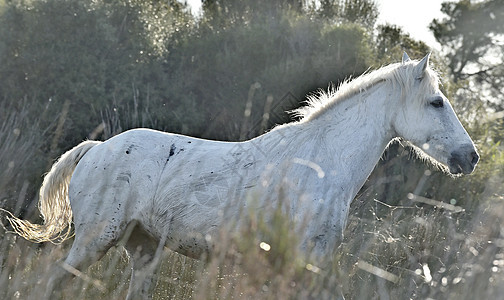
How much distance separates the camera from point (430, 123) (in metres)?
4.49

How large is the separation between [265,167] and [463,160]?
4.40ft

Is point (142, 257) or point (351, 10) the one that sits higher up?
point (142, 257)

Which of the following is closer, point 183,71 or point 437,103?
point 437,103

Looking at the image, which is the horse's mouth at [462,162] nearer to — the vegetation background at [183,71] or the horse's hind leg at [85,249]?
the horse's hind leg at [85,249]

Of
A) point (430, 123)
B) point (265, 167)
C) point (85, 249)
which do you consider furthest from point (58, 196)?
point (430, 123)

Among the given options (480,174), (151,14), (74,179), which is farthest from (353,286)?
(151,14)

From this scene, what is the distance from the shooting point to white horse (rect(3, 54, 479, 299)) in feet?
14.4

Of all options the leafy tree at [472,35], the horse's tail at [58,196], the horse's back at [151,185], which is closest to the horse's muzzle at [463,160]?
the horse's back at [151,185]

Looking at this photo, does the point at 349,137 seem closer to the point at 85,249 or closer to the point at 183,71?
the point at 85,249

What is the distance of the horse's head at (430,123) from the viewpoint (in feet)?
14.6

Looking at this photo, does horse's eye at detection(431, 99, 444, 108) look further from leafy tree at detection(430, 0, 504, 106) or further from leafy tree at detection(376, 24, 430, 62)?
leafy tree at detection(430, 0, 504, 106)

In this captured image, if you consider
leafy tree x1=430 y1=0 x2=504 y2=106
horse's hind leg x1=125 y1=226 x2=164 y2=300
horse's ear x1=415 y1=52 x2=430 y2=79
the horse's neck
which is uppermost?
horse's ear x1=415 y1=52 x2=430 y2=79

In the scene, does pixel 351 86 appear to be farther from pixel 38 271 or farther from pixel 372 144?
pixel 38 271

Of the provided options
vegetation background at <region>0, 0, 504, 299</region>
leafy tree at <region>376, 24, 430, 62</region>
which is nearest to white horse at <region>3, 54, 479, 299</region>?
vegetation background at <region>0, 0, 504, 299</region>
